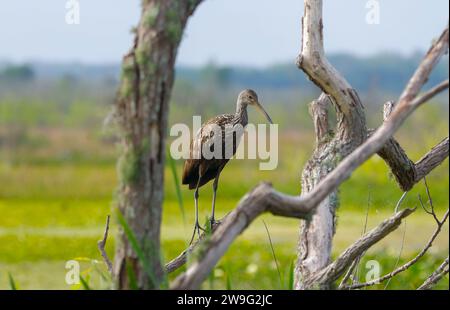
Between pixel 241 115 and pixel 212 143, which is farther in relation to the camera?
pixel 241 115

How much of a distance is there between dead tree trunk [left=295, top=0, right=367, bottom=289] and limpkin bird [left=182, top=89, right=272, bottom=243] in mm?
504

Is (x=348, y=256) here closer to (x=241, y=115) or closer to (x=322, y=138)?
(x=322, y=138)

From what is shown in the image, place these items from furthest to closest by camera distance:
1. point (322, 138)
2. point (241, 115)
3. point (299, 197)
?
point (241, 115) → point (322, 138) → point (299, 197)

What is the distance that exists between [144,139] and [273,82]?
1011 inches

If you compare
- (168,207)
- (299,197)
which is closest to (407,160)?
(299,197)

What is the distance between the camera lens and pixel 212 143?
3.54 meters

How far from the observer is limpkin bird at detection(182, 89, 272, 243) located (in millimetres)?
3553

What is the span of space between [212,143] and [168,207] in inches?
371

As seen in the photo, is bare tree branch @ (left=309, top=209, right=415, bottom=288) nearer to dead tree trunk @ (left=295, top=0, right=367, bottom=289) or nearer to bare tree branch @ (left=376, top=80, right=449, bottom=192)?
dead tree trunk @ (left=295, top=0, right=367, bottom=289)

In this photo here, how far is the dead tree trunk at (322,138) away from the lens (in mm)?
2855

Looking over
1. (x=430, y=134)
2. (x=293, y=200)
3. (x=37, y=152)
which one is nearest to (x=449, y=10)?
(x=293, y=200)

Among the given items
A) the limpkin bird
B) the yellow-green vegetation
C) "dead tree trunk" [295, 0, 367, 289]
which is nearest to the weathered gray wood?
the yellow-green vegetation

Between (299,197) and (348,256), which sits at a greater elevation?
(299,197)

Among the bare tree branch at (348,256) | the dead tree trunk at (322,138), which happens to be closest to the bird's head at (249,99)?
the dead tree trunk at (322,138)
